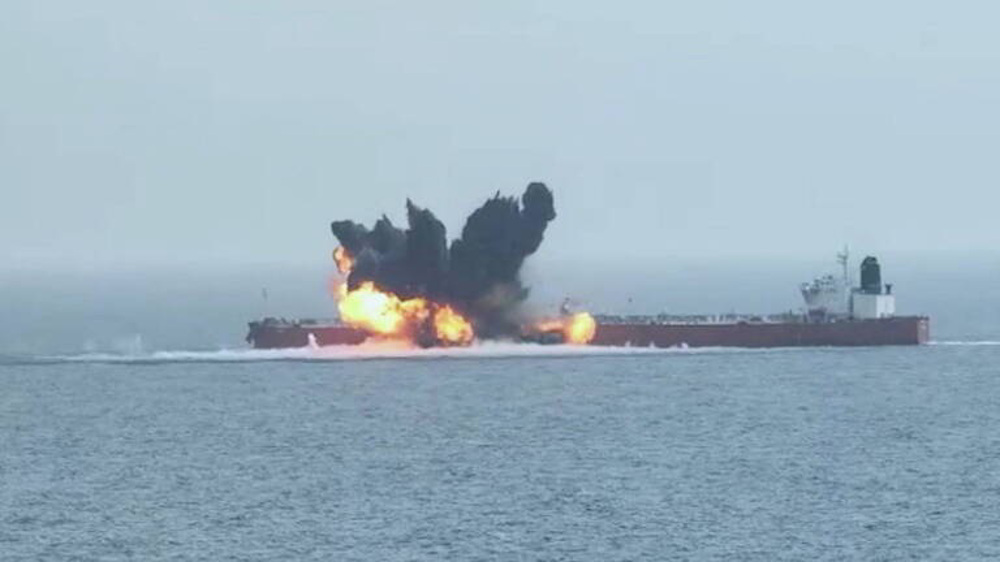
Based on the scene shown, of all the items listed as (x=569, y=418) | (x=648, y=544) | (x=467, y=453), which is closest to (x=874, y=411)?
(x=569, y=418)

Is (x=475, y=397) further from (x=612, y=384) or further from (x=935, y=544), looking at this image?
(x=935, y=544)

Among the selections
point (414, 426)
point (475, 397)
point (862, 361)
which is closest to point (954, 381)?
point (862, 361)

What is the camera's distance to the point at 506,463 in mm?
134375

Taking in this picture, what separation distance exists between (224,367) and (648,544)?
3783 inches

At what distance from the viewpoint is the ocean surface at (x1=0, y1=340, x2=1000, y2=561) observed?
109m

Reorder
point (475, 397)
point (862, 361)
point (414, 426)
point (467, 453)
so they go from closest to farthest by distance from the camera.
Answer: point (467, 453)
point (414, 426)
point (475, 397)
point (862, 361)

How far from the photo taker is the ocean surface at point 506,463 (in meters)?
109

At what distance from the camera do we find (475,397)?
17175 cm

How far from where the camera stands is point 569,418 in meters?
157

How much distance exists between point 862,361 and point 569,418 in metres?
47.4

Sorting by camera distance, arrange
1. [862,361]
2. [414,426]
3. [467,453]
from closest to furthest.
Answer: [467,453], [414,426], [862,361]

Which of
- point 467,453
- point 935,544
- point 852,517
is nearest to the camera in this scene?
point 935,544

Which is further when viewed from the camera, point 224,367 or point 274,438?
point 224,367

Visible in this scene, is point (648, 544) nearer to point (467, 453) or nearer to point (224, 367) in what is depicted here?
point (467, 453)
